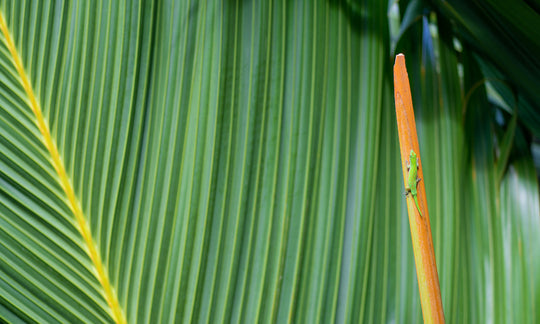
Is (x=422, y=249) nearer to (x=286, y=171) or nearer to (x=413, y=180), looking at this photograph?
(x=413, y=180)

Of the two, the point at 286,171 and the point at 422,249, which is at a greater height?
the point at 286,171

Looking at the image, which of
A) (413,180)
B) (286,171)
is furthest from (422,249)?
(286,171)

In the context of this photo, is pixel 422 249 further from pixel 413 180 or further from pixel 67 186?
pixel 67 186

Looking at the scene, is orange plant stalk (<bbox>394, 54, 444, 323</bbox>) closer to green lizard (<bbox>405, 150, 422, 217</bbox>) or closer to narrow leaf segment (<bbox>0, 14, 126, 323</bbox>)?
green lizard (<bbox>405, 150, 422, 217</bbox>)

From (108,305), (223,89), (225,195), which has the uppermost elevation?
(223,89)

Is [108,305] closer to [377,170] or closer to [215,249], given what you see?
[215,249]

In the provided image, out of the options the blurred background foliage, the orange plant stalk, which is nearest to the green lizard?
the orange plant stalk

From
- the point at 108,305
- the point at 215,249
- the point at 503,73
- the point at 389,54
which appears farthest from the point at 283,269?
the point at 503,73

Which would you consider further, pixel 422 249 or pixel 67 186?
pixel 67 186
